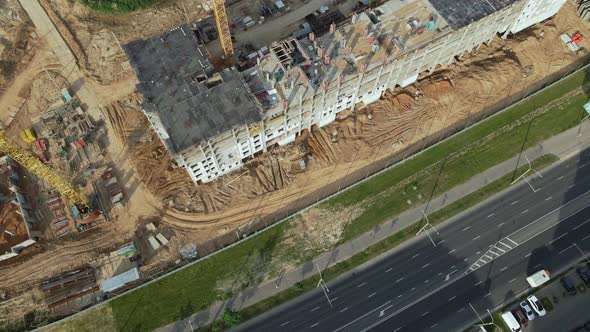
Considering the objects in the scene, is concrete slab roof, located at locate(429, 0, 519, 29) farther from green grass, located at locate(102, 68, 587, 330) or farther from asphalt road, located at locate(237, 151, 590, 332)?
asphalt road, located at locate(237, 151, 590, 332)

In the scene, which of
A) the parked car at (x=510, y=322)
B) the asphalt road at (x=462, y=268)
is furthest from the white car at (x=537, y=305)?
the parked car at (x=510, y=322)

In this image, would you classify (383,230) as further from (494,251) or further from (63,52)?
(63,52)

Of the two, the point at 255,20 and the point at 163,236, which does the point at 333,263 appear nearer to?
the point at 163,236

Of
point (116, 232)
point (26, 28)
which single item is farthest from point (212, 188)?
point (26, 28)

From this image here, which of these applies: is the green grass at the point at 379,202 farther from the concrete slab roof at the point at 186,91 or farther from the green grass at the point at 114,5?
the green grass at the point at 114,5

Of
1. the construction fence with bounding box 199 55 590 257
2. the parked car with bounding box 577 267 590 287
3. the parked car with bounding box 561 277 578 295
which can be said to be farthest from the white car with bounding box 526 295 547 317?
the construction fence with bounding box 199 55 590 257

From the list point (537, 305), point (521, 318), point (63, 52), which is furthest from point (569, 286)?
point (63, 52)
